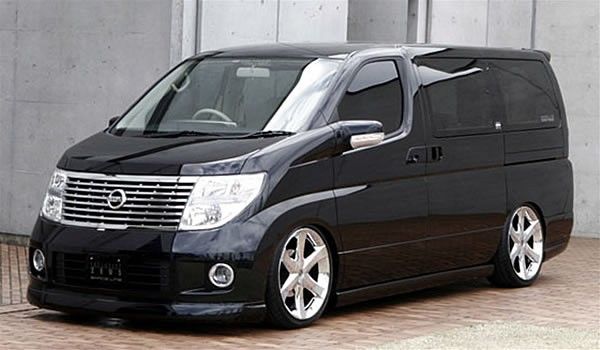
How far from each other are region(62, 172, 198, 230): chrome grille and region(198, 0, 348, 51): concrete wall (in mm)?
4391

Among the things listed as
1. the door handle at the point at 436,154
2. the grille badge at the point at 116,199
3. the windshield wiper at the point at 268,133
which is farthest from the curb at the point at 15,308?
the door handle at the point at 436,154

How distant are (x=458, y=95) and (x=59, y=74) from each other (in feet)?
14.7

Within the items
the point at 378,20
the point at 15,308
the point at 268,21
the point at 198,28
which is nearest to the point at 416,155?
the point at 15,308

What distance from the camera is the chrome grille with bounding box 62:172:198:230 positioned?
10.1m

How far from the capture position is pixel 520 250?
512 inches

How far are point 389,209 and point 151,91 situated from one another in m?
1.93

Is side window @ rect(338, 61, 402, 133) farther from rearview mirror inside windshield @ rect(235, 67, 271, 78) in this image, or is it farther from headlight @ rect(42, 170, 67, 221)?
headlight @ rect(42, 170, 67, 221)

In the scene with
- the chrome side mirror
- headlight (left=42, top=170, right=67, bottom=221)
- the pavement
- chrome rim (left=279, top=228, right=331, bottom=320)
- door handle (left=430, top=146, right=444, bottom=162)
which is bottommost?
the pavement

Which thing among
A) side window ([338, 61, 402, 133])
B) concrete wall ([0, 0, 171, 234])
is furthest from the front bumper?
concrete wall ([0, 0, 171, 234])

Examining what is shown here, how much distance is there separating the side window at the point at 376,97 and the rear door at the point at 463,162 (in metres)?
0.34

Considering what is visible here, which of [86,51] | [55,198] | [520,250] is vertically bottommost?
[520,250]

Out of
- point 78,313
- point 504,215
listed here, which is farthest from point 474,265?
point 78,313

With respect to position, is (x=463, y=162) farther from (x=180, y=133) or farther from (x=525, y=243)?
(x=180, y=133)

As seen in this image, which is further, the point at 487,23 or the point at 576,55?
the point at 576,55
